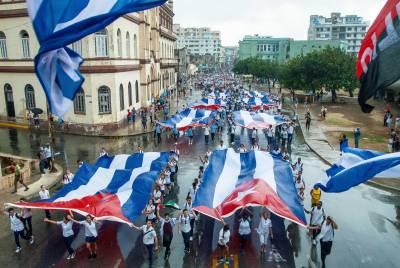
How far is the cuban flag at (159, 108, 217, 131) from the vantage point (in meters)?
25.1

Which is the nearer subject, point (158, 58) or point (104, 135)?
point (104, 135)

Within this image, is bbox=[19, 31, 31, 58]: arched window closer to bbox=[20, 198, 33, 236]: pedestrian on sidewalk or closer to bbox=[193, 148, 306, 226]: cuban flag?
bbox=[20, 198, 33, 236]: pedestrian on sidewalk

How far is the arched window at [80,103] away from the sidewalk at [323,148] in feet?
56.0

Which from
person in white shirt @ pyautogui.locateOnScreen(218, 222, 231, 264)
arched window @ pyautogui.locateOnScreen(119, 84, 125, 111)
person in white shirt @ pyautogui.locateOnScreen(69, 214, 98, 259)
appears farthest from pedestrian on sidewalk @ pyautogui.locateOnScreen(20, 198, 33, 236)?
arched window @ pyautogui.locateOnScreen(119, 84, 125, 111)

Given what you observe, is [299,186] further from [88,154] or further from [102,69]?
[102,69]

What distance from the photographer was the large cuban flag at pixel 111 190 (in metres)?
11.0

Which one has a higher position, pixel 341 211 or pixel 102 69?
pixel 102 69

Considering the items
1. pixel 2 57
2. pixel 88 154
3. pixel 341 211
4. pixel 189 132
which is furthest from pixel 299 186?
pixel 2 57

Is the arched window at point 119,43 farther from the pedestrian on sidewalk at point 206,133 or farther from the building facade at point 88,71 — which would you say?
the pedestrian on sidewalk at point 206,133

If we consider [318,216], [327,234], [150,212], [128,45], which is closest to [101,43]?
[128,45]

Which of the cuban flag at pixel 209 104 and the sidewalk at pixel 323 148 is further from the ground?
the cuban flag at pixel 209 104

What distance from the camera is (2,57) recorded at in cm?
3198

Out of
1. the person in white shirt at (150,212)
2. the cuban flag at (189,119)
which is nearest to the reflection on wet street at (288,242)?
the person in white shirt at (150,212)

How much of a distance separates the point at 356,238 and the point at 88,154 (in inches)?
647
